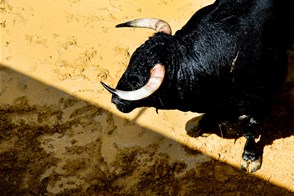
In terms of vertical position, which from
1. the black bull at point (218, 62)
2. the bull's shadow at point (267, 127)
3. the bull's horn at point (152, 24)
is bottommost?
the bull's shadow at point (267, 127)

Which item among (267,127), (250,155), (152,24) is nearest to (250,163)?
(250,155)

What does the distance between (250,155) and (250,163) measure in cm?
12

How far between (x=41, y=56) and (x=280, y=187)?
4.69m

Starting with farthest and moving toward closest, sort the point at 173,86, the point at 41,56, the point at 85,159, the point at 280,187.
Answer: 1. the point at 41,56
2. the point at 85,159
3. the point at 280,187
4. the point at 173,86

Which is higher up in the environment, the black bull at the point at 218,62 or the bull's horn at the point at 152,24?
the bull's horn at the point at 152,24

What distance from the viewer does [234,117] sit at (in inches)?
259

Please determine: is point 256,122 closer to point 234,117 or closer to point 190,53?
point 234,117

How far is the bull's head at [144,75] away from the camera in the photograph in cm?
525

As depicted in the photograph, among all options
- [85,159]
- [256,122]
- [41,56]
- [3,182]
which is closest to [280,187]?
[256,122]

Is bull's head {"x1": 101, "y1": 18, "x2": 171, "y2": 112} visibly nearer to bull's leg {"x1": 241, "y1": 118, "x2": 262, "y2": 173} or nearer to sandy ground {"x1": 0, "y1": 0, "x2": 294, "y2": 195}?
sandy ground {"x1": 0, "y1": 0, "x2": 294, "y2": 195}

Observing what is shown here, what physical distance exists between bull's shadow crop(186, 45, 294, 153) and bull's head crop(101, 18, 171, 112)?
1518 millimetres

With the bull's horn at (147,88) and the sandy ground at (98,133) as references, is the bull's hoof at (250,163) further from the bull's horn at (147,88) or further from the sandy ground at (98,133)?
the bull's horn at (147,88)

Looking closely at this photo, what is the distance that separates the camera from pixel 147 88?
526 centimetres

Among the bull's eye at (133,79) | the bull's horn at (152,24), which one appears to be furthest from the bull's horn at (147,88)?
the bull's horn at (152,24)
